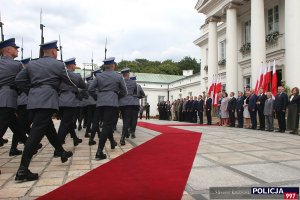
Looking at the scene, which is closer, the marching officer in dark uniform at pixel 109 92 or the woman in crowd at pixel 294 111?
the marching officer in dark uniform at pixel 109 92

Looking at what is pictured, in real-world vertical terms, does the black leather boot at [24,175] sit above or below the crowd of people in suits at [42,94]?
below

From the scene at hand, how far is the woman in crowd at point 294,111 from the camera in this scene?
1168 centimetres

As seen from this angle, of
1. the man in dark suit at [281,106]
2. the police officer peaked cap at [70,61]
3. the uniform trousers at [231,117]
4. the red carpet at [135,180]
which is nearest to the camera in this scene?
the red carpet at [135,180]

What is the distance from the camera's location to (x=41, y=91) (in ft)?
14.9

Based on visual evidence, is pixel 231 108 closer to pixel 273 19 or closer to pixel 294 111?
pixel 294 111

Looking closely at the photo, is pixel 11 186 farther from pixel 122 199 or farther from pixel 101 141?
pixel 101 141

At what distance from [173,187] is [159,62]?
78.4 meters

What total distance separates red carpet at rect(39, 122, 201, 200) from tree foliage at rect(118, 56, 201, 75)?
64578 mm

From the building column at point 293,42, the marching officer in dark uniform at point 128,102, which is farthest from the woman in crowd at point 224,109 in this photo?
the marching officer in dark uniform at point 128,102

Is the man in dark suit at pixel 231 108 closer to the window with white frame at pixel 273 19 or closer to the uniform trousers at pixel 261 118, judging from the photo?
the uniform trousers at pixel 261 118

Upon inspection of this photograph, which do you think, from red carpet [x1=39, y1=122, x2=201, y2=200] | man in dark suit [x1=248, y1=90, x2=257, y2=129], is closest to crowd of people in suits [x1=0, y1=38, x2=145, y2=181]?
red carpet [x1=39, y1=122, x2=201, y2=200]

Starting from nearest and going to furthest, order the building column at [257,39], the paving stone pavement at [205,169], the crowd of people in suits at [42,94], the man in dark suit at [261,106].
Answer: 1. the paving stone pavement at [205,169]
2. the crowd of people in suits at [42,94]
3. the man in dark suit at [261,106]
4. the building column at [257,39]

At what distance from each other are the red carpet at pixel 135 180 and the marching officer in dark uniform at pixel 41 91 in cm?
81

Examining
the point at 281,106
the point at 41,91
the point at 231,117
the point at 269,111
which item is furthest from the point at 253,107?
the point at 41,91
